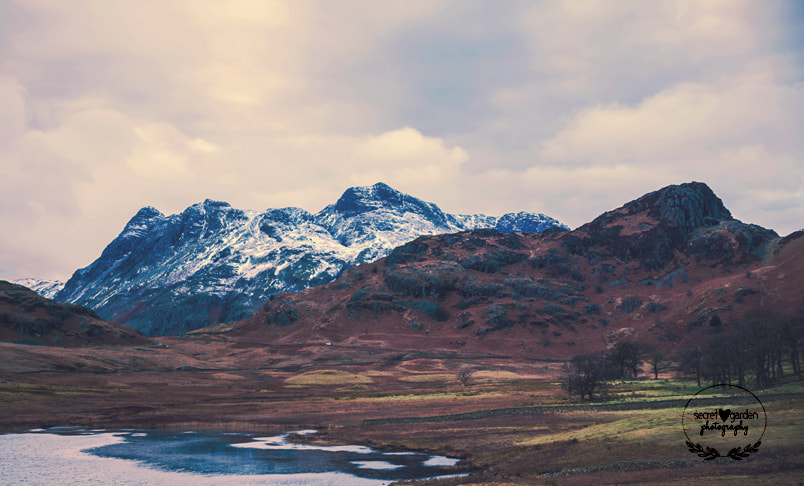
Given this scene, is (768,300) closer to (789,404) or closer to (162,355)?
(789,404)

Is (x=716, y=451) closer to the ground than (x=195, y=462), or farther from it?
farther from it

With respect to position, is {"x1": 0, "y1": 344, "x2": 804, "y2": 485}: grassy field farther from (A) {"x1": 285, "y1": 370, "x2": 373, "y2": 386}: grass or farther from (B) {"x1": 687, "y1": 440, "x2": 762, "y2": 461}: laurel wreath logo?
(A) {"x1": 285, "y1": 370, "x2": 373, "y2": 386}: grass

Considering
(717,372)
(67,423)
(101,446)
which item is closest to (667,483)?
(101,446)

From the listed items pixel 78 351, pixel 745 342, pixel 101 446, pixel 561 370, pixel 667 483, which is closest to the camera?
pixel 667 483

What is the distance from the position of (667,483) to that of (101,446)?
207 ft

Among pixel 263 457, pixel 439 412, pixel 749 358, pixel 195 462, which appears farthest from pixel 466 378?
pixel 195 462

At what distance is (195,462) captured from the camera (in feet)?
190

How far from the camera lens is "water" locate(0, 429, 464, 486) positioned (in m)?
49.9

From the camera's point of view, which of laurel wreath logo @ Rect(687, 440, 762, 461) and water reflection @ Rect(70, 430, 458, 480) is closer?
laurel wreath logo @ Rect(687, 440, 762, 461)

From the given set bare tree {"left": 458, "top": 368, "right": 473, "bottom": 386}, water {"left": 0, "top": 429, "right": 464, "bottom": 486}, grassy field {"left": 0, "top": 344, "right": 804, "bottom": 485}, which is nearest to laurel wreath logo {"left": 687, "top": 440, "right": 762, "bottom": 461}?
grassy field {"left": 0, "top": 344, "right": 804, "bottom": 485}

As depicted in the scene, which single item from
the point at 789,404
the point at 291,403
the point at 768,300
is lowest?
the point at 291,403

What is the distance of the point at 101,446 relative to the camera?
221 feet

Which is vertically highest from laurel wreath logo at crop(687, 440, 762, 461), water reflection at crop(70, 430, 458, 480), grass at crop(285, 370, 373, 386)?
laurel wreath logo at crop(687, 440, 762, 461)

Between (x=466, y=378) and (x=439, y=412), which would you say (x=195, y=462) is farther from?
(x=466, y=378)
